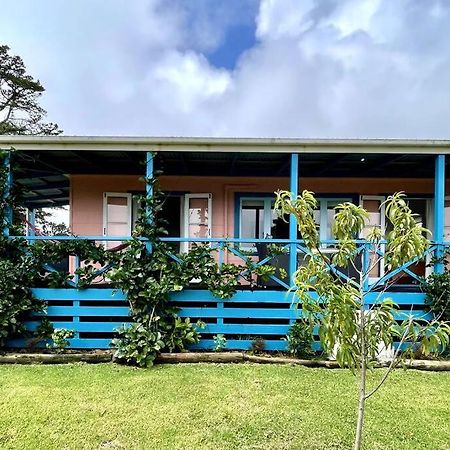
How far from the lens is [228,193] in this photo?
765 cm

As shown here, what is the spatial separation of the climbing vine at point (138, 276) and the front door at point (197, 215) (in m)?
2.58

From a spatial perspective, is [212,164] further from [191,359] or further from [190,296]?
[191,359]

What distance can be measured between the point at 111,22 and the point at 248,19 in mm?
4461

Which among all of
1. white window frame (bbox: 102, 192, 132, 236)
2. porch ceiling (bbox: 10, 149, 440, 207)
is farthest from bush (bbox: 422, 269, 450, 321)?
white window frame (bbox: 102, 192, 132, 236)

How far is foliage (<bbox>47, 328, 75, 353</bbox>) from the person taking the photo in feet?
15.8

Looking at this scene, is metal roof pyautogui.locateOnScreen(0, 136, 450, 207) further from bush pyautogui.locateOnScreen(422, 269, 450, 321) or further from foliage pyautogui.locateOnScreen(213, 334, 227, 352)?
foliage pyautogui.locateOnScreen(213, 334, 227, 352)

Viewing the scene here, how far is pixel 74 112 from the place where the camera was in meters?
18.2

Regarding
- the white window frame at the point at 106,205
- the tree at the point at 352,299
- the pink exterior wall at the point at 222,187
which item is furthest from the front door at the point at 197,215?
the tree at the point at 352,299

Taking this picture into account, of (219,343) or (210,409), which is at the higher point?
(219,343)

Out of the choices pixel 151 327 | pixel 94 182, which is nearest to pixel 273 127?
pixel 94 182

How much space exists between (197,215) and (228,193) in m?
0.77

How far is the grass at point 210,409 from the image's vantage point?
283 cm

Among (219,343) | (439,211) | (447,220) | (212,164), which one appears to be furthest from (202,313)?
(447,220)

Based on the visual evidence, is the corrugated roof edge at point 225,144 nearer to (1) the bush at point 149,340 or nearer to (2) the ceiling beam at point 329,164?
(2) the ceiling beam at point 329,164
